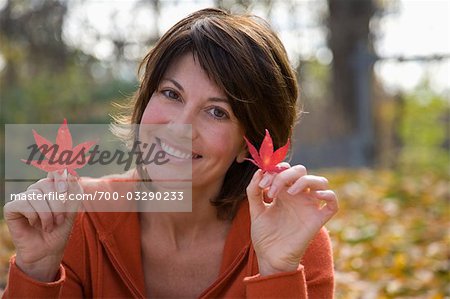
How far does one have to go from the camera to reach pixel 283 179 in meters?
1.80

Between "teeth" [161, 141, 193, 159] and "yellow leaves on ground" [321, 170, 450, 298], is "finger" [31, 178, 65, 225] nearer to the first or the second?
"teeth" [161, 141, 193, 159]

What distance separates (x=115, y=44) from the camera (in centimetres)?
852

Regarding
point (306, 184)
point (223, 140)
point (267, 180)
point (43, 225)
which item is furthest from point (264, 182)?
A: point (43, 225)

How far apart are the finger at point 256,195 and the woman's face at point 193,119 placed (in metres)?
0.29

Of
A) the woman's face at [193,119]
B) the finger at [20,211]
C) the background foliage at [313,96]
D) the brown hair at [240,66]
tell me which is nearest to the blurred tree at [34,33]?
the background foliage at [313,96]

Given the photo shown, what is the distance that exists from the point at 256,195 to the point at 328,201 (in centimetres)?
20

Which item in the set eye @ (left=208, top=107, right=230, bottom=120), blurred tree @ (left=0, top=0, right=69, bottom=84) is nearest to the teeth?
eye @ (left=208, top=107, right=230, bottom=120)

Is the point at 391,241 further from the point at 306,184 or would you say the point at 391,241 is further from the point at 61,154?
the point at 61,154

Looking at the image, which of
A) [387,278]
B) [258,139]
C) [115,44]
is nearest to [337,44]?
[115,44]

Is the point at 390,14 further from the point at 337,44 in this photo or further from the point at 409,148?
the point at 409,148

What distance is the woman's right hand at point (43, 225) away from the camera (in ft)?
6.11

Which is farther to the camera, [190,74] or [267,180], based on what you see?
[190,74]

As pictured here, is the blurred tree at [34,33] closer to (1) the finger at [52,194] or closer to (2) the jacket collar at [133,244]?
(2) the jacket collar at [133,244]

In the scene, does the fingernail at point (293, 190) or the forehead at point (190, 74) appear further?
the forehead at point (190, 74)
